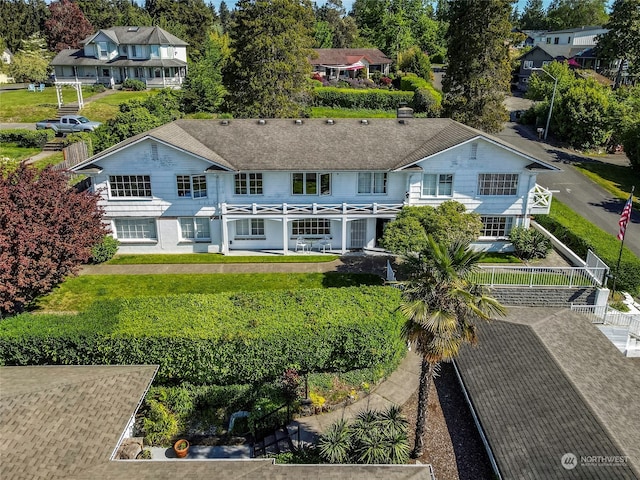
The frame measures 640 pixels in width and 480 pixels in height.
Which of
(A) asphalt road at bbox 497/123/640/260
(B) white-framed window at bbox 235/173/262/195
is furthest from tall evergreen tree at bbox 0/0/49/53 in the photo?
(A) asphalt road at bbox 497/123/640/260

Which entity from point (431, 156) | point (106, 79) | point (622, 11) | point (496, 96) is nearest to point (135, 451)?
point (431, 156)

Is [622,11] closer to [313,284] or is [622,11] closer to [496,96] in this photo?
[496,96]

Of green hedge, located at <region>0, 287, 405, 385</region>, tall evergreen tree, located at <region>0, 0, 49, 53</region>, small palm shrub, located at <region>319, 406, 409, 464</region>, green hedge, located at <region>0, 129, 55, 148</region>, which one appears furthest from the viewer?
tall evergreen tree, located at <region>0, 0, 49, 53</region>

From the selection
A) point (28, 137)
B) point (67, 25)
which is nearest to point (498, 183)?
point (28, 137)

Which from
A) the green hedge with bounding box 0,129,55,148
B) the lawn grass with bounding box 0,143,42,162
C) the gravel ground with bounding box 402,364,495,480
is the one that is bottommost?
the gravel ground with bounding box 402,364,495,480

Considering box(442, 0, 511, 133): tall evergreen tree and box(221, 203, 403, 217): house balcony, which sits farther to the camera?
box(442, 0, 511, 133): tall evergreen tree

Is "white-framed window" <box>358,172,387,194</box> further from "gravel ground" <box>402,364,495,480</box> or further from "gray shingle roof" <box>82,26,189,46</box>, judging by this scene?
"gray shingle roof" <box>82,26,189,46</box>
